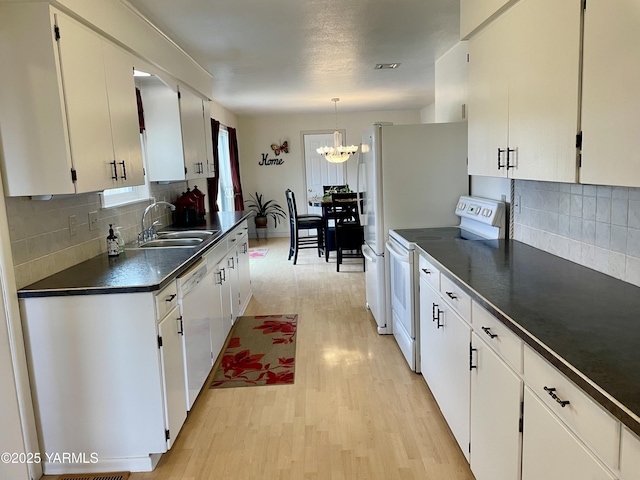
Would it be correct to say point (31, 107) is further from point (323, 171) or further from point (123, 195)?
point (323, 171)

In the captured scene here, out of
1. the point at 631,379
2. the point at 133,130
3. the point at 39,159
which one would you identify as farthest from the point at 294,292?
the point at 631,379

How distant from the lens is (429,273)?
2.71 meters

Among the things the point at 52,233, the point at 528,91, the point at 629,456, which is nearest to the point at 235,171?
the point at 52,233

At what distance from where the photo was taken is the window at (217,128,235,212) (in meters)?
7.80

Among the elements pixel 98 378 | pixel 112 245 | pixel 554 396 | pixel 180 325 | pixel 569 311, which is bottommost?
pixel 98 378

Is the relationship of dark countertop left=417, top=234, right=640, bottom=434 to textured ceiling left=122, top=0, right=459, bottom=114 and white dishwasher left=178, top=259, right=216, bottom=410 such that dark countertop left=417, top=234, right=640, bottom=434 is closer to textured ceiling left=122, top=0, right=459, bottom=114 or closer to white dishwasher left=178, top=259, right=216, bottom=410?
white dishwasher left=178, top=259, right=216, bottom=410

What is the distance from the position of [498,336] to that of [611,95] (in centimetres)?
85

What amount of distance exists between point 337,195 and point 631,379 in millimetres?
5164

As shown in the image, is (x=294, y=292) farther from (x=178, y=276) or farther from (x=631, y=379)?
(x=631, y=379)

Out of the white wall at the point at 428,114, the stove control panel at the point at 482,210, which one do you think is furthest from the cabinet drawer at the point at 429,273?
the white wall at the point at 428,114

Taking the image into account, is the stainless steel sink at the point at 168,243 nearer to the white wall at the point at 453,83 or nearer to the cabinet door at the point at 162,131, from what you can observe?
the cabinet door at the point at 162,131

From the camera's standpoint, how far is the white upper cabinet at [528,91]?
1663mm

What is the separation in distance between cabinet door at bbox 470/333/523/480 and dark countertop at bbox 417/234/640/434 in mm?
198

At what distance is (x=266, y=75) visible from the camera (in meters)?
5.00
